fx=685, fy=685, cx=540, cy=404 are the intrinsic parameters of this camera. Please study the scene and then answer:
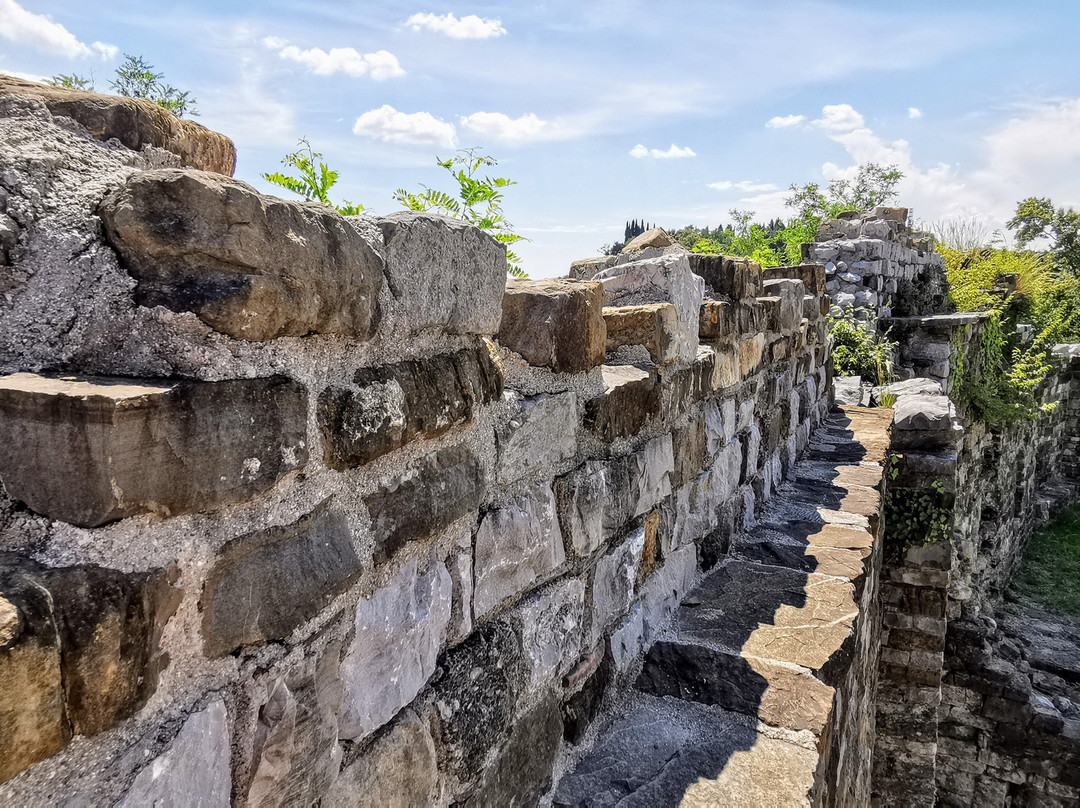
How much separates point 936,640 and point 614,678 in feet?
16.2

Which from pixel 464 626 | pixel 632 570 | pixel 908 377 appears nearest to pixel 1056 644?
pixel 908 377

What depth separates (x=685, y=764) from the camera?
54.6 inches

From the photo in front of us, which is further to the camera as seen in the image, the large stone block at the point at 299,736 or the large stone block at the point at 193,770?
the large stone block at the point at 299,736

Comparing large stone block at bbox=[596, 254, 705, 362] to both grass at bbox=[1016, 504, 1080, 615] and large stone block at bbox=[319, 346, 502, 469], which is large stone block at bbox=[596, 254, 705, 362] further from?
grass at bbox=[1016, 504, 1080, 615]

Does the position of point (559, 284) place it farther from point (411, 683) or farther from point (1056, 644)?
point (1056, 644)

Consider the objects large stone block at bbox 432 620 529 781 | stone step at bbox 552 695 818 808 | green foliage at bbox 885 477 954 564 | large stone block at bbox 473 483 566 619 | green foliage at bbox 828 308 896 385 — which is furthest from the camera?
green foliage at bbox 828 308 896 385

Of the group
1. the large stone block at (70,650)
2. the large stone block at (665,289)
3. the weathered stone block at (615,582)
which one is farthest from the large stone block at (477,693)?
the large stone block at (665,289)

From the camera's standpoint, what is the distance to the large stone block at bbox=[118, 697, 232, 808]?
24.1 inches

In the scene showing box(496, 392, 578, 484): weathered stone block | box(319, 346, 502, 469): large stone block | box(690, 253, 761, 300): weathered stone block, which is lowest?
box(496, 392, 578, 484): weathered stone block

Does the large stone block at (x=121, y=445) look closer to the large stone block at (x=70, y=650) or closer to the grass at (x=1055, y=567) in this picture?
→ the large stone block at (x=70, y=650)

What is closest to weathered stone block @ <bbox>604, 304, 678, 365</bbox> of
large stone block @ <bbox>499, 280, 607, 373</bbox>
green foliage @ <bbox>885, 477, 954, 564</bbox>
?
large stone block @ <bbox>499, 280, 607, 373</bbox>

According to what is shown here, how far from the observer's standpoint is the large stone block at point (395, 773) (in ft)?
2.82

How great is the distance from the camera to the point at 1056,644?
8.22m

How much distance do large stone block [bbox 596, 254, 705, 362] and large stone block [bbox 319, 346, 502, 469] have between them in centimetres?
89
